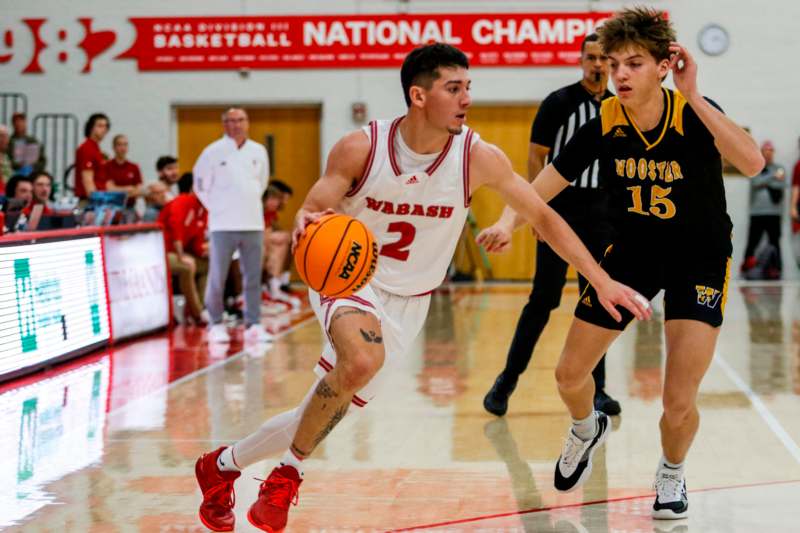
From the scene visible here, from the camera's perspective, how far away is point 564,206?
645 cm

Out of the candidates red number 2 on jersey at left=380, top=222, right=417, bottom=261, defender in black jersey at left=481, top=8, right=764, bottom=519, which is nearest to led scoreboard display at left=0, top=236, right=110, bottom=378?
red number 2 on jersey at left=380, top=222, right=417, bottom=261

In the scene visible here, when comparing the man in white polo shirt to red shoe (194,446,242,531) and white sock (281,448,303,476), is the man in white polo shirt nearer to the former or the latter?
red shoe (194,446,242,531)

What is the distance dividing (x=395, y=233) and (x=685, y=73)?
122cm

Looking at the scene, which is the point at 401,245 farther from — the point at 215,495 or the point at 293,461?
the point at 215,495

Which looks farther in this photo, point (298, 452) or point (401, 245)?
point (401, 245)

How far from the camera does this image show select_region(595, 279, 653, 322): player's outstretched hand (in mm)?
4043

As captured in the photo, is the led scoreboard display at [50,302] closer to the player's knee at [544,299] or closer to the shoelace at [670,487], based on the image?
the player's knee at [544,299]

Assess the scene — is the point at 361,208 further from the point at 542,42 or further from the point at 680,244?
the point at 542,42

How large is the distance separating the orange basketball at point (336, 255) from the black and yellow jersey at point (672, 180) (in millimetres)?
1141

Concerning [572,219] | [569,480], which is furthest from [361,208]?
[572,219]

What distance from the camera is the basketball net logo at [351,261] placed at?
3840 mm

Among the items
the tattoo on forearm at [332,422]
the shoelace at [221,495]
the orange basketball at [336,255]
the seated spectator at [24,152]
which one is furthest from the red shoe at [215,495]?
the seated spectator at [24,152]

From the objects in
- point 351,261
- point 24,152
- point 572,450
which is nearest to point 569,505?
point 572,450

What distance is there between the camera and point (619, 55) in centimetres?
429
